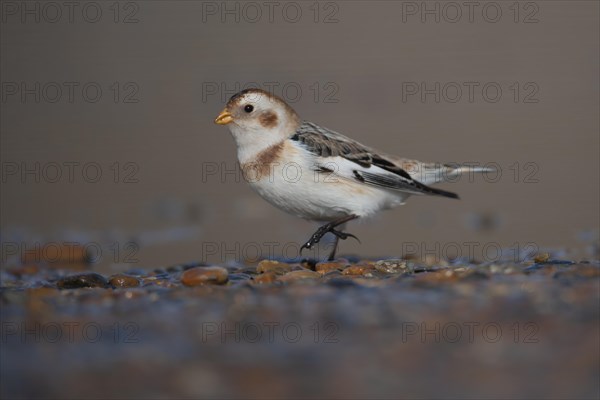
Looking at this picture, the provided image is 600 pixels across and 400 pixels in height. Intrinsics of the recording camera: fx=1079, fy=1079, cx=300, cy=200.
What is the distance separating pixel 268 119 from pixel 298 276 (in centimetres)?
144

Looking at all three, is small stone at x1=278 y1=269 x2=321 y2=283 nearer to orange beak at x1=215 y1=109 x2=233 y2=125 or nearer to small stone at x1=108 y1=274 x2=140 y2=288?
small stone at x1=108 y1=274 x2=140 y2=288

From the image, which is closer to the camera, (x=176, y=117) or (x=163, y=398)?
(x=163, y=398)

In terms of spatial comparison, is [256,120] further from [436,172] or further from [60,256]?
[60,256]

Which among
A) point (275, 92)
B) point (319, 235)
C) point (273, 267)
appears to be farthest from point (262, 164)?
point (275, 92)

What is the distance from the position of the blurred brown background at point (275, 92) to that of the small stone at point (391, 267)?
1573 mm

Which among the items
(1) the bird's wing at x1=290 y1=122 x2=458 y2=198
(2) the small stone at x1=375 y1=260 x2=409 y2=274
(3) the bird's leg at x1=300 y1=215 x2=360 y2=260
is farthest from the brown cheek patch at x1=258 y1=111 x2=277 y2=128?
(2) the small stone at x1=375 y1=260 x2=409 y2=274

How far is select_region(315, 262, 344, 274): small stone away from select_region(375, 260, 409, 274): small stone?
201mm

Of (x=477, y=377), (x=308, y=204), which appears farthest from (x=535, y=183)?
(x=477, y=377)

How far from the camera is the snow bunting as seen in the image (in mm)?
6246

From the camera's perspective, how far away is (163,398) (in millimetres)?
3525

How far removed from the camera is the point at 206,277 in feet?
17.3

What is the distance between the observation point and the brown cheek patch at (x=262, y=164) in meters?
6.24

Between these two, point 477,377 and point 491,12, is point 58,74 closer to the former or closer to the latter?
point 491,12

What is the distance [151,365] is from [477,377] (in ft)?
3.77
